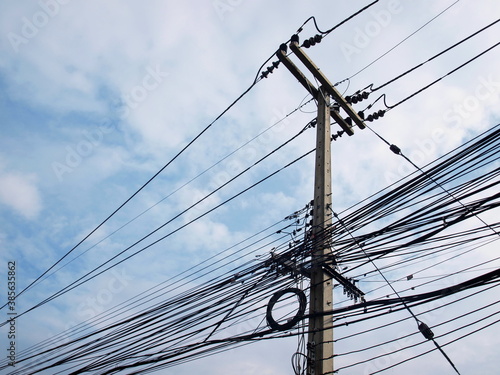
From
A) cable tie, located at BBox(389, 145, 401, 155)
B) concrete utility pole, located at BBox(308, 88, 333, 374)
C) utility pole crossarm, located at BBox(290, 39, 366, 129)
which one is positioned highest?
utility pole crossarm, located at BBox(290, 39, 366, 129)

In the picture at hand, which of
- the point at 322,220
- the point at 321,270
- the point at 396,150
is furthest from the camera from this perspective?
the point at 396,150

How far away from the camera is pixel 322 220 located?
18.7 ft

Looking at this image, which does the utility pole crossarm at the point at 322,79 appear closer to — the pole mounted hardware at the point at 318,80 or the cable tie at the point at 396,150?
the pole mounted hardware at the point at 318,80

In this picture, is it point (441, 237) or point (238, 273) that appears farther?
point (238, 273)

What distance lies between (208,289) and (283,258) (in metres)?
1.26

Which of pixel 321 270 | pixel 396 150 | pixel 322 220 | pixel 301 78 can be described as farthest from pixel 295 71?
pixel 321 270

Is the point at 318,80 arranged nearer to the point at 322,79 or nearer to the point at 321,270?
the point at 322,79

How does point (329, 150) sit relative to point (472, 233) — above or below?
above

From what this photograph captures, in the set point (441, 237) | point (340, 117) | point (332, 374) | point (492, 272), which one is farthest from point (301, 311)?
point (340, 117)

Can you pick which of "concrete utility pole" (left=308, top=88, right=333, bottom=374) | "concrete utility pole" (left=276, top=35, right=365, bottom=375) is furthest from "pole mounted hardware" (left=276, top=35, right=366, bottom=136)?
"concrete utility pole" (left=308, top=88, right=333, bottom=374)

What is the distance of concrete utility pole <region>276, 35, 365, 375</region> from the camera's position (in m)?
4.77

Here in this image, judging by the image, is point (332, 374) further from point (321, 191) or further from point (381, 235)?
point (321, 191)

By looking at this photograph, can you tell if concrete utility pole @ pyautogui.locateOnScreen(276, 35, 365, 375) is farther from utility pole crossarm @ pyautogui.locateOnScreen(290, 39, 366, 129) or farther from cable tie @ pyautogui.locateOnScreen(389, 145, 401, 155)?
cable tie @ pyautogui.locateOnScreen(389, 145, 401, 155)

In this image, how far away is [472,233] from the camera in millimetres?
4727
